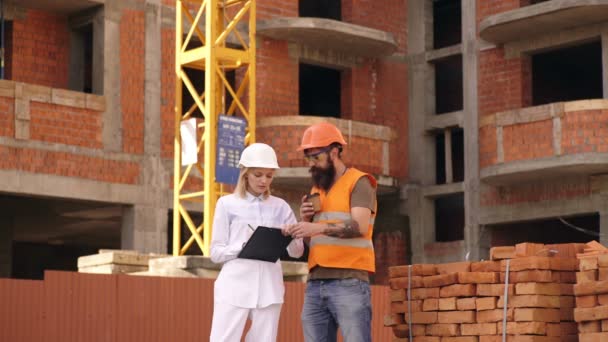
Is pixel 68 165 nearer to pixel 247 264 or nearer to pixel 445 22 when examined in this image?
pixel 445 22

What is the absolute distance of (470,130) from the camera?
26469 millimetres

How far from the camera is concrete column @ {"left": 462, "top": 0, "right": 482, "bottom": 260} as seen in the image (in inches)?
1033

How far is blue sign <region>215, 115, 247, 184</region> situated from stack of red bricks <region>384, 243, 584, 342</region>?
1278cm

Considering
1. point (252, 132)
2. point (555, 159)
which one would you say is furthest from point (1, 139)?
point (555, 159)

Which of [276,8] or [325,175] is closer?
[325,175]

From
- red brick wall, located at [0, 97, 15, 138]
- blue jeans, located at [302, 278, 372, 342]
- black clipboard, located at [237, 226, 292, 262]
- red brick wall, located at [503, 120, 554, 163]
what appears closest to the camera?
blue jeans, located at [302, 278, 372, 342]

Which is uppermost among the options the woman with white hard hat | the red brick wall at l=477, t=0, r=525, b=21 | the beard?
the red brick wall at l=477, t=0, r=525, b=21

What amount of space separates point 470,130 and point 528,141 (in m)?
2.09

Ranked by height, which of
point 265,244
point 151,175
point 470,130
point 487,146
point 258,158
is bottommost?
point 265,244

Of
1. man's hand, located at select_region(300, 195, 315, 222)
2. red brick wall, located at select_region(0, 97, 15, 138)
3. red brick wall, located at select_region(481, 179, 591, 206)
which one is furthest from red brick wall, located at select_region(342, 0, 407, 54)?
man's hand, located at select_region(300, 195, 315, 222)

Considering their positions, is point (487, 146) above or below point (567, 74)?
below

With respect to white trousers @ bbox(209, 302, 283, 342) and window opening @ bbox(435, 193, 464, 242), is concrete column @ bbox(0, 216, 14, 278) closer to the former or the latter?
window opening @ bbox(435, 193, 464, 242)

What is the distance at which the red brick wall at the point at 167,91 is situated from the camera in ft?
80.7

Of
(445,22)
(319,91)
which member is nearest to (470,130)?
(445,22)
